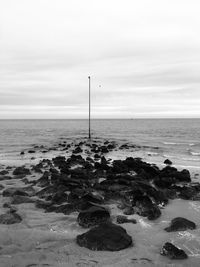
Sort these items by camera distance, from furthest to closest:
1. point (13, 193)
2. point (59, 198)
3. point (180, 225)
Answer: point (13, 193)
point (59, 198)
point (180, 225)

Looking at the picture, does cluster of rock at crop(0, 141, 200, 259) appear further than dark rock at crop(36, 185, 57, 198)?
No

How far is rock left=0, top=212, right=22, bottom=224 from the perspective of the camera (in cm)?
733

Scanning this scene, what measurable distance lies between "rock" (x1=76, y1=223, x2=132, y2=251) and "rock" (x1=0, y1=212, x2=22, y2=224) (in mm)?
1902

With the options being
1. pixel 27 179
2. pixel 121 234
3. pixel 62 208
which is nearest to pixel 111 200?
pixel 62 208

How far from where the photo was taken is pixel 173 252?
19.0ft

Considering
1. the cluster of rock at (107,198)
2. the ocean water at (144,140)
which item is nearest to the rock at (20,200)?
the cluster of rock at (107,198)

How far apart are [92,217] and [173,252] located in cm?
226

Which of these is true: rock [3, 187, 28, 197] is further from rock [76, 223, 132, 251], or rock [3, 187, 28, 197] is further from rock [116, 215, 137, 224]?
rock [76, 223, 132, 251]

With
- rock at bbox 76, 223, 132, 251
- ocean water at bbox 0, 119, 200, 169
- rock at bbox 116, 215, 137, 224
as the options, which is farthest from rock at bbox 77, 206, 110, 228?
ocean water at bbox 0, 119, 200, 169

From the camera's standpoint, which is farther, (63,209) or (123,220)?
(63,209)

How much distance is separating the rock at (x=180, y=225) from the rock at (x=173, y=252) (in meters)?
1.28

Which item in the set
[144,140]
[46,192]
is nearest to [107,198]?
[46,192]

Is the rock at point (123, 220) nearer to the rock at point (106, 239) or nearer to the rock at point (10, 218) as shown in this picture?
the rock at point (106, 239)

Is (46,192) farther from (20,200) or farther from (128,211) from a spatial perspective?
(128,211)
